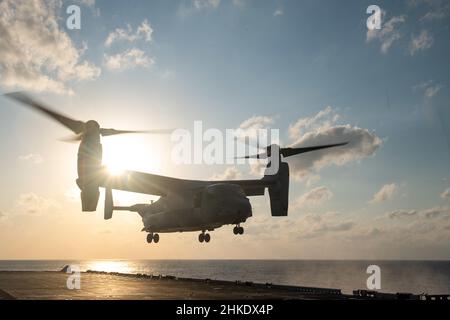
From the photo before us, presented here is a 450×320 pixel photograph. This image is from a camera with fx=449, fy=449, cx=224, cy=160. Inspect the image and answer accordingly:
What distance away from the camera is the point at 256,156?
130ft

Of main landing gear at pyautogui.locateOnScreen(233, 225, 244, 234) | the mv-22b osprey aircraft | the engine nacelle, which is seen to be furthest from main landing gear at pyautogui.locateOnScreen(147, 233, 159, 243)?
the engine nacelle

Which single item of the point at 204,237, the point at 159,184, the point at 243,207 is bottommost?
the point at 204,237

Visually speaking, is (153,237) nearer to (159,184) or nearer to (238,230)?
(159,184)

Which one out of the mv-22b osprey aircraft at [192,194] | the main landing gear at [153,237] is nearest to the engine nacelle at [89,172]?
the mv-22b osprey aircraft at [192,194]

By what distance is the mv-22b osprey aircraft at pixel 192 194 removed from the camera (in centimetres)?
3122

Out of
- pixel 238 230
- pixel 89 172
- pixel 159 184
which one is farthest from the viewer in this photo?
pixel 159 184

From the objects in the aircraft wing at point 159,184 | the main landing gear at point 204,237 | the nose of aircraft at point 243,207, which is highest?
the aircraft wing at point 159,184

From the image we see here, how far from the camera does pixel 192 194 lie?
1547 inches

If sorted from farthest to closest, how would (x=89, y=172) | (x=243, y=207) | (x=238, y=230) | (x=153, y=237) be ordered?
1. (x=153, y=237)
2. (x=238, y=230)
3. (x=243, y=207)
4. (x=89, y=172)

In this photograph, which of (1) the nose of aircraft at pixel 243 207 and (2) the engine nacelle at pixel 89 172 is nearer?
(2) the engine nacelle at pixel 89 172

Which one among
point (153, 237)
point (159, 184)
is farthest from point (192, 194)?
point (153, 237)

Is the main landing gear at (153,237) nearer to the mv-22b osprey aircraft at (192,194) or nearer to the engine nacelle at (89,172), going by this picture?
the mv-22b osprey aircraft at (192,194)
